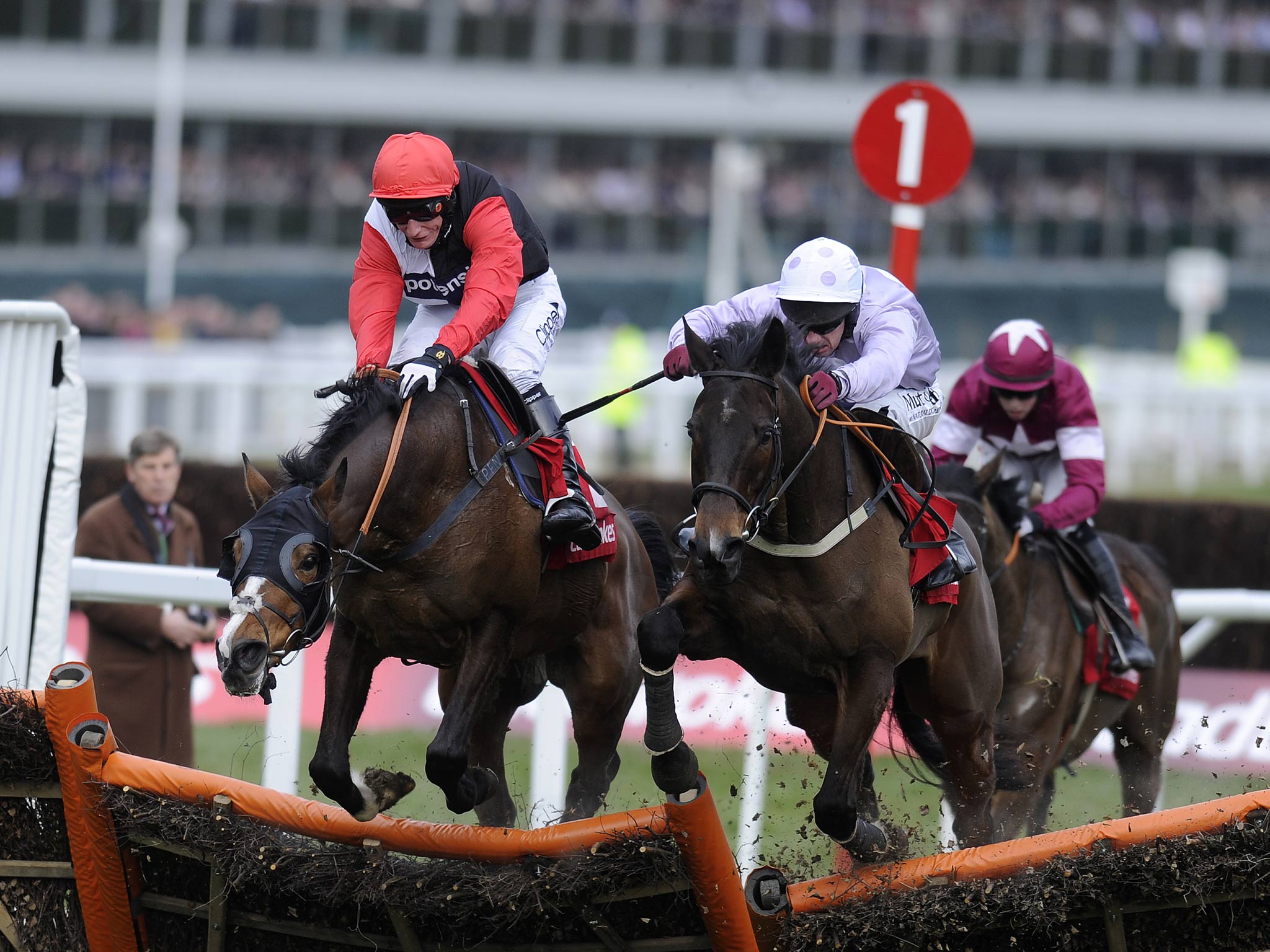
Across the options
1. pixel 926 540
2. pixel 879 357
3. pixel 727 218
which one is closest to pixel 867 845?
pixel 926 540

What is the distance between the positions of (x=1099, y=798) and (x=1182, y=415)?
9.89 meters

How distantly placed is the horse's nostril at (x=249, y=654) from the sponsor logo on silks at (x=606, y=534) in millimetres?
1170

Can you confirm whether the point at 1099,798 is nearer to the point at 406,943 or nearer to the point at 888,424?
the point at 888,424

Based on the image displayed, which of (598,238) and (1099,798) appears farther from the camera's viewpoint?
(598,238)

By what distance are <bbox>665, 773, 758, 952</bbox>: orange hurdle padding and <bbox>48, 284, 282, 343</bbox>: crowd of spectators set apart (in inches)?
590

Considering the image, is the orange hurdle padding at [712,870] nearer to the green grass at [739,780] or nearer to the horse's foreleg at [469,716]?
the horse's foreleg at [469,716]

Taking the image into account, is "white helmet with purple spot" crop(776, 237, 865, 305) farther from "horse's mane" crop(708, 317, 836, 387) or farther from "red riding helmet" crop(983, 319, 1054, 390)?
"red riding helmet" crop(983, 319, 1054, 390)

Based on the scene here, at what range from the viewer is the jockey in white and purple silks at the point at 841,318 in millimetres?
4352

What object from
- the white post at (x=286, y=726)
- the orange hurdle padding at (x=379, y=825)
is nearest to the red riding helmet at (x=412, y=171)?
the orange hurdle padding at (x=379, y=825)

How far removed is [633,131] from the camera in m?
25.4

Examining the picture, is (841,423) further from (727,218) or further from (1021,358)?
(727,218)

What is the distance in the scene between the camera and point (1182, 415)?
1659 centimetres

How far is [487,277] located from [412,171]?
37 cm

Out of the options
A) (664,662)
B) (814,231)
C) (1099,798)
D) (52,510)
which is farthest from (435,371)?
(814,231)
